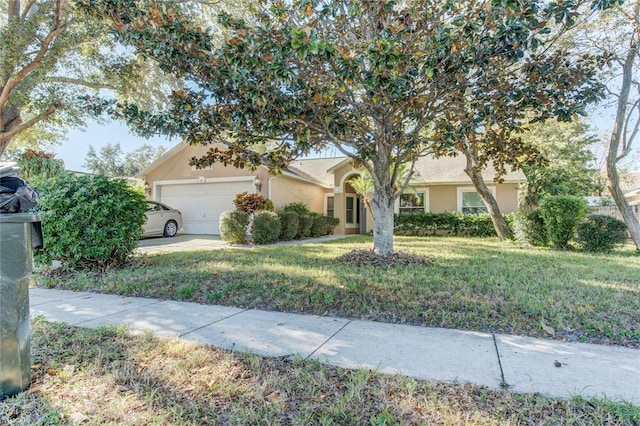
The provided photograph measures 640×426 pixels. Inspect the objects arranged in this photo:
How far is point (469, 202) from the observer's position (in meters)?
17.1

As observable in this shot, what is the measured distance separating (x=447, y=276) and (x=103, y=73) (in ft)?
42.3

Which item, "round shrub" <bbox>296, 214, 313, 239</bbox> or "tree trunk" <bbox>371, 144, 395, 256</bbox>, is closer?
"tree trunk" <bbox>371, 144, 395, 256</bbox>

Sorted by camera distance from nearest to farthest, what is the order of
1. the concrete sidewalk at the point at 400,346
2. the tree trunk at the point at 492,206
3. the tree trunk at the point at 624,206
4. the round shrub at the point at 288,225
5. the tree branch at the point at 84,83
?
the concrete sidewalk at the point at 400,346
the tree trunk at the point at 624,206
the tree branch at the point at 84,83
the tree trunk at the point at 492,206
the round shrub at the point at 288,225

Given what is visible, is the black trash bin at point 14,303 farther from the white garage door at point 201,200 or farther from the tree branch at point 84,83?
the white garage door at point 201,200

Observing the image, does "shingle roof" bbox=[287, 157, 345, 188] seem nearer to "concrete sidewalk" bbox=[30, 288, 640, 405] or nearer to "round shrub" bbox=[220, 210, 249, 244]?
"round shrub" bbox=[220, 210, 249, 244]

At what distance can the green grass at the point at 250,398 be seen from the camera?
2133 millimetres

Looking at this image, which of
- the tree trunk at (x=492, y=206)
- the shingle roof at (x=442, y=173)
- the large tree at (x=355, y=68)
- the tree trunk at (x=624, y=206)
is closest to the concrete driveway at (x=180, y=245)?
the large tree at (x=355, y=68)

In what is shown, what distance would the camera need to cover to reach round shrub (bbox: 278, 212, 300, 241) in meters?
13.2

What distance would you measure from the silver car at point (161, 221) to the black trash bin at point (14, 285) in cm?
1146

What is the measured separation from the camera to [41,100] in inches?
469

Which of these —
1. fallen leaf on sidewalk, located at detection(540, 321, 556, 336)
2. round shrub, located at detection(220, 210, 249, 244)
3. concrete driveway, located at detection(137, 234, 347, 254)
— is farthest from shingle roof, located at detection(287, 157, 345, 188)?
fallen leaf on sidewalk, located at detection(540, 321, 556, 336)

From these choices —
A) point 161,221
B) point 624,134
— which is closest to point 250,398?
point 624,134

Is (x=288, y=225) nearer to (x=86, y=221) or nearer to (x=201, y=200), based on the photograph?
(x=201, y=200)

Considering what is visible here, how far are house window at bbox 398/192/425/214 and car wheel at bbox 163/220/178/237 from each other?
11.0 m
